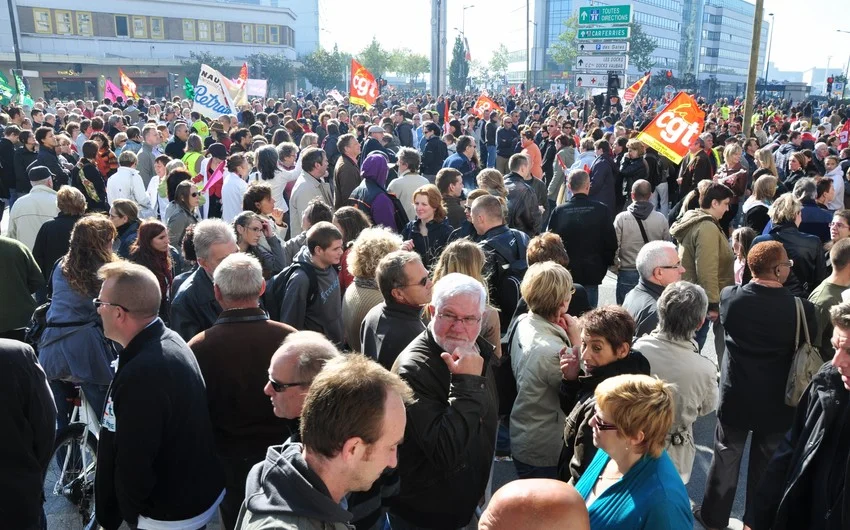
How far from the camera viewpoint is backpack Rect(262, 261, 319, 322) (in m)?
4.61

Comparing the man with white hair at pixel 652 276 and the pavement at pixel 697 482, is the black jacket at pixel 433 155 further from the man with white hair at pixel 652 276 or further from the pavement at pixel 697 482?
the man with white hair at pixel 652 276

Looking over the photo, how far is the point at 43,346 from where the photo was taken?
4445 mm

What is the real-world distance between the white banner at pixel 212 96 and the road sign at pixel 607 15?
12.4 m

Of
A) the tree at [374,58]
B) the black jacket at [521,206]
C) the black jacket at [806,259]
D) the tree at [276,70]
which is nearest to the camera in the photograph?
the black jacket at [806,259]

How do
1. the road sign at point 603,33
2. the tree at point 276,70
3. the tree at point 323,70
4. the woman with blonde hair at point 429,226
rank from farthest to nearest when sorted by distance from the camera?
the tree at point 323,70, the tree at point 276,70, the road sign at point 603,33, the woman with blonde hair at point 429,226

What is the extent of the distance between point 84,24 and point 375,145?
60905 millimetres

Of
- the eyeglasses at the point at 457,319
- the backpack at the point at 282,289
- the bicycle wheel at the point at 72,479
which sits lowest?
Answer: the bicycle wheel at the point at 72,479

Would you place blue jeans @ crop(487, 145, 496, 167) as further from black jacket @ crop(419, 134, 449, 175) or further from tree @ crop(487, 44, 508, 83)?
tree @ crop(487, 44, 508, 83)

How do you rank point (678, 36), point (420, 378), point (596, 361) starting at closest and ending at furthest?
point (420, 378), point (596, 361), point (678, 36)

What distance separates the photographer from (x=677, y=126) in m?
9.28

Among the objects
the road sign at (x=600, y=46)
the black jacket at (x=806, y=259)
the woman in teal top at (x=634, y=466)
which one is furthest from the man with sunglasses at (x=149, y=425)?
the road sign at (x=600, y=46)

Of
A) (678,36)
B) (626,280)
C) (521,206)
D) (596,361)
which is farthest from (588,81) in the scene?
(678,36)

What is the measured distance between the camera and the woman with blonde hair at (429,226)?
627 centimetres

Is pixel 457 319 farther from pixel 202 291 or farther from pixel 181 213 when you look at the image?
pixel 181 213
